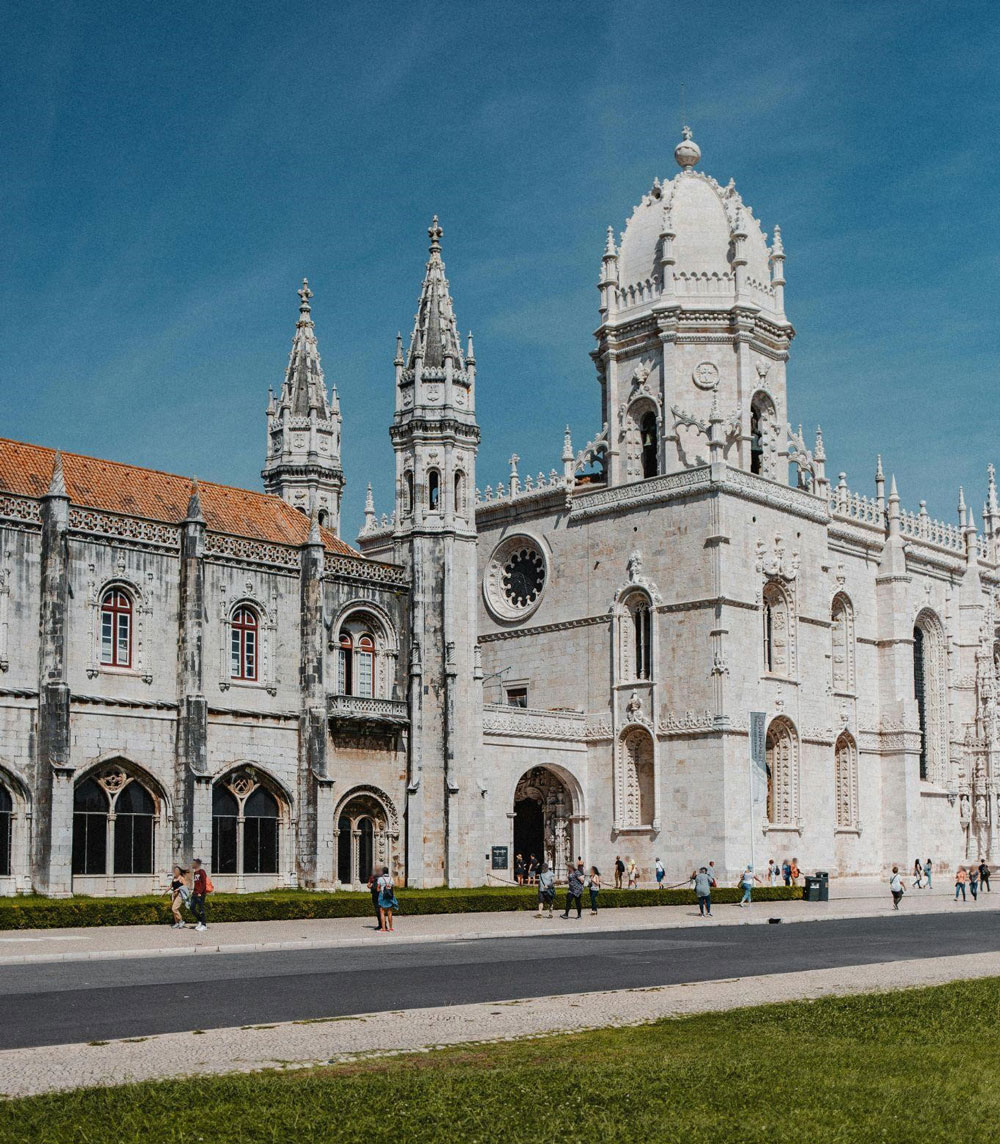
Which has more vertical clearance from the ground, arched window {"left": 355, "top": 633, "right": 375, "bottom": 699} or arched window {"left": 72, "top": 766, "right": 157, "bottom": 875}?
arched window {"left": 355, "top": 633, "right": 375, "bottom": 699}

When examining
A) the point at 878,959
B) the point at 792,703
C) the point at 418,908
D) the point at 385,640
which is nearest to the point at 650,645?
the point at 792,703

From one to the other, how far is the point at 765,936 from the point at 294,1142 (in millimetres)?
23448

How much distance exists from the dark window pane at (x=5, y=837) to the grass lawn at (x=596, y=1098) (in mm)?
27996

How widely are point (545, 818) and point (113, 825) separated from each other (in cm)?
2157

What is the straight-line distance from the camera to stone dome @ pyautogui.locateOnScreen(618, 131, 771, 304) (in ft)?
200

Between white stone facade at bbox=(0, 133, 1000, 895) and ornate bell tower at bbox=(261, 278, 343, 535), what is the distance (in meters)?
0.10

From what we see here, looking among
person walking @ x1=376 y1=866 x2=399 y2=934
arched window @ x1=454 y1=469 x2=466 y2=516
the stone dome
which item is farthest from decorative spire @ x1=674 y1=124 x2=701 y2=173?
person walking @ x1=376 y1=866 x2=399 y2=934

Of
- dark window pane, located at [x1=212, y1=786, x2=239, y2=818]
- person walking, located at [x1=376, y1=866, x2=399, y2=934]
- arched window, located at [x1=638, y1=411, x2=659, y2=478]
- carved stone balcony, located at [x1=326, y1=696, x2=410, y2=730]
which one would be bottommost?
person walking, located at [x1=376, y1=866, x2=399, y2=934]


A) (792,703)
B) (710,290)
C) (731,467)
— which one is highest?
(710,290)

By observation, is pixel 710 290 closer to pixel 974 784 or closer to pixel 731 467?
pixel 731 467

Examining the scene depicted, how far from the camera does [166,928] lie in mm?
33438

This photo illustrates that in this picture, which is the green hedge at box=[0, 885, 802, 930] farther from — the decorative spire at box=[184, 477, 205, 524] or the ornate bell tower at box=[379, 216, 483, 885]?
the decorative spire at box=[184, 477, 205, 524]

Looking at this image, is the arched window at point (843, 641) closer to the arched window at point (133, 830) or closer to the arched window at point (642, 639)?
the arched window at point (642, 639)

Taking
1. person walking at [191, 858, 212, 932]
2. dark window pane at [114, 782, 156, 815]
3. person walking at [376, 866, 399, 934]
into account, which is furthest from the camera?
dark window pane at [114, 782, 156, 815]
